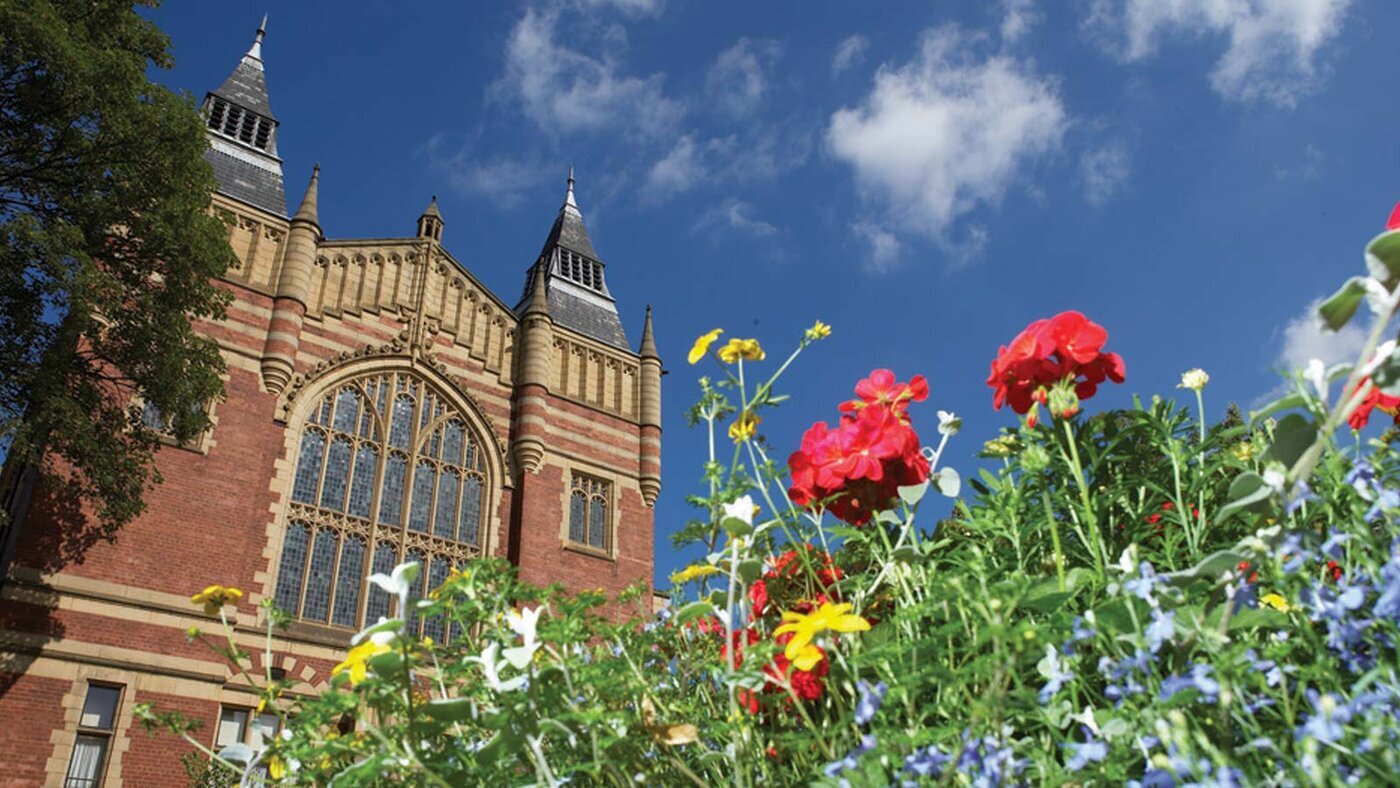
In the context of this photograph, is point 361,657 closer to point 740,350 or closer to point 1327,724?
point 740,350

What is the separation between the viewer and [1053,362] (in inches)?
81.8

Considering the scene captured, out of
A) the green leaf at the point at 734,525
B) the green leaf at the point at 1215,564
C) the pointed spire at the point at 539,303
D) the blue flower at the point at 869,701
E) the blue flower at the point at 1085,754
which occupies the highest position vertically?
the pointed spire at the point at 539,303

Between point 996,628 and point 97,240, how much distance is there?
40.3 feet

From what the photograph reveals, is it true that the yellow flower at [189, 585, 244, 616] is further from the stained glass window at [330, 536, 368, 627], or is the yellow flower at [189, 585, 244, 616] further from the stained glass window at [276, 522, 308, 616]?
the stained glass window at [330, 536, 368, 627]

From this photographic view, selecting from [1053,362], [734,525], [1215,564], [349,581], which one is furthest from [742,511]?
[349,581]

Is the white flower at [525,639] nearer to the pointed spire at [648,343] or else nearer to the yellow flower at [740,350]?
the yellow flower at [740,350]

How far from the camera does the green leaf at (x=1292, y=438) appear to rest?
138cm

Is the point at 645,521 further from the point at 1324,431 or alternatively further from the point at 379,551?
the point at 1324,431

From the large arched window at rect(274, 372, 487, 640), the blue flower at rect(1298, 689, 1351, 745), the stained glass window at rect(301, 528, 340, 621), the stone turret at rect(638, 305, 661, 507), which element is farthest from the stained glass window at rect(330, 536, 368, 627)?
the blue flower at rect(1298, 689, 1351, 745)

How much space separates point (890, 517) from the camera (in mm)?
2172

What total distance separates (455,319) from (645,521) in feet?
18.1

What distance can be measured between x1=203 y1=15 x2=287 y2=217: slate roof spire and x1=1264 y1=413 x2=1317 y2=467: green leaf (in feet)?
59.3

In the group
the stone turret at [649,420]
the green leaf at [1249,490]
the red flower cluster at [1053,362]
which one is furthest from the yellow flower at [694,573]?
the stone turret at [649,420]

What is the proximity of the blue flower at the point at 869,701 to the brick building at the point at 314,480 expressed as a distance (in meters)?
10.9
